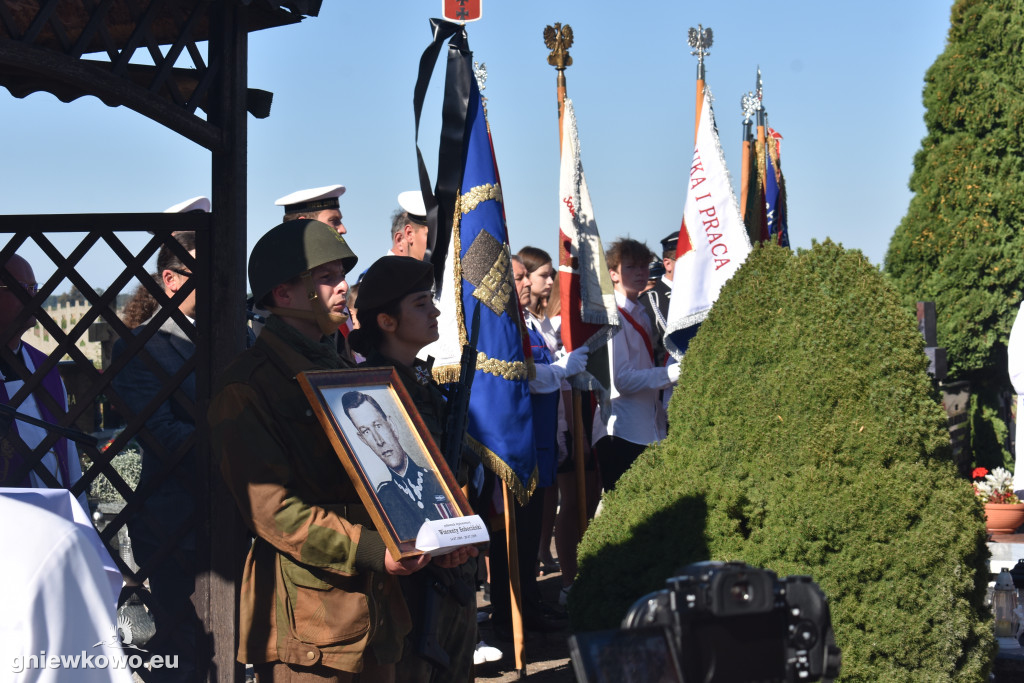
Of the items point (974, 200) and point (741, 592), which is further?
point (974, 200)

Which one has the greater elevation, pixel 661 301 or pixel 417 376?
pixel 661 301

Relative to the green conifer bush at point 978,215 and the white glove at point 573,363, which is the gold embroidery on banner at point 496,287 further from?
the green conifer bush at point 978,215

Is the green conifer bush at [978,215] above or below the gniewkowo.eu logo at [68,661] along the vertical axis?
above

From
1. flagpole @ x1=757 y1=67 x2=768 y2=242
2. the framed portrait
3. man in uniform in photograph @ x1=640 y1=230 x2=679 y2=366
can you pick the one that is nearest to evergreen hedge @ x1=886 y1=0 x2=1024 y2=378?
flagpole @ x1=757 y1=67 x2=768 y2=242

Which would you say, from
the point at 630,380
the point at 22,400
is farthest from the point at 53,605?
the point at 630,380

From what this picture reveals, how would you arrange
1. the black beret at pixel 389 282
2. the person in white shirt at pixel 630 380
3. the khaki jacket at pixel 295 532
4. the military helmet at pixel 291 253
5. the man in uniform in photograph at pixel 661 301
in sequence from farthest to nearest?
the man in uniform in photograph at pixel 661 301 → the person in white shirt at pixel 630 380 → the black beret at pixel 389 282 → the military helmet at pixel 291 253 → the khaki jacket at pixel 295 532

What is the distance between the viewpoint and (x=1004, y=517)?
6.41 m

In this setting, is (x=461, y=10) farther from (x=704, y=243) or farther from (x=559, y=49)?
(x=704, y=243)

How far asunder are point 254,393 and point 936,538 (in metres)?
2.30

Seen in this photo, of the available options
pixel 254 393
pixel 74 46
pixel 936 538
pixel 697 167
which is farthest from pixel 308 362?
pixel 697 167

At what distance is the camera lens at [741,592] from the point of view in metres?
1.88

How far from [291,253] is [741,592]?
1772mm

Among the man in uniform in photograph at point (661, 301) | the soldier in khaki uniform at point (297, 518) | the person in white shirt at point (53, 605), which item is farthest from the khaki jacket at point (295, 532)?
the man in uniform in photograph at point (661, 301)

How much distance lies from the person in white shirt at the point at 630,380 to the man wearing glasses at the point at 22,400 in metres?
3.38
